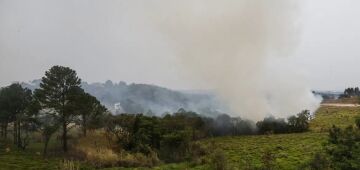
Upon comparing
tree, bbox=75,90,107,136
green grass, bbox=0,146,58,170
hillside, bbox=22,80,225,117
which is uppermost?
hillside, bbox=22,80,225,117

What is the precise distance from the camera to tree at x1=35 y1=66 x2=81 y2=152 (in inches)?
2076

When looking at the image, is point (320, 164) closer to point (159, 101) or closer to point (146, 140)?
point (146, 140)

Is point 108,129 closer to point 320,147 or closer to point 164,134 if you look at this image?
point 164,134

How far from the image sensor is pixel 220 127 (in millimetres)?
64750

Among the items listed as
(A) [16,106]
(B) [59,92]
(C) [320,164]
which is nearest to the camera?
(C) [320,164]

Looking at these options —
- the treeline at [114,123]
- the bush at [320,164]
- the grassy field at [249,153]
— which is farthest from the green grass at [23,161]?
the bush at [320,164]

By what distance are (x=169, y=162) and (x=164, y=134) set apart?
18.2ft

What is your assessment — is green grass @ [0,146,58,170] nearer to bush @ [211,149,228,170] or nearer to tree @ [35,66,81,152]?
tree @ [35,66,81,152]

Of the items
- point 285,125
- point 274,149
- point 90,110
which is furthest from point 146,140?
point 285,125

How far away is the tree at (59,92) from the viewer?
5272 cm

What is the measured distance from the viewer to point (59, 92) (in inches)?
2106

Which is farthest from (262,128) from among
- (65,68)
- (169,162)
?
(65,68)

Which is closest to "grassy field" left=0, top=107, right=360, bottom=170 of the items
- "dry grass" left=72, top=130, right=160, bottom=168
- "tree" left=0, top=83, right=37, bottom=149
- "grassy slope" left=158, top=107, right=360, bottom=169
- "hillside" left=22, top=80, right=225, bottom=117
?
"grassy slope" left=158, top=107, right=360, bottom=169

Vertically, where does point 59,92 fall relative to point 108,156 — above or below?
above
